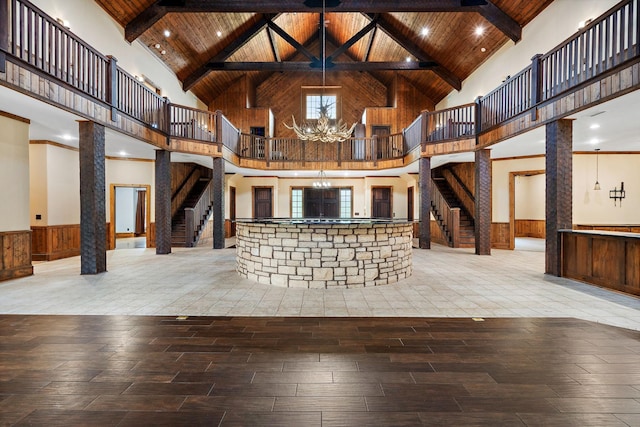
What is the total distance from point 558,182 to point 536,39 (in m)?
4.43

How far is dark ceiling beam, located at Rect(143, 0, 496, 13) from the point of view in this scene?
8180mm

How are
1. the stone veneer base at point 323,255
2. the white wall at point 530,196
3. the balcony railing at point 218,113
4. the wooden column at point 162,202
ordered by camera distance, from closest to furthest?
A: the balcony railing at point 218,113
the stone veneer base at point 323,255
the wooden column at point 162,202
the white wall at point 530,196

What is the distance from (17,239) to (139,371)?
555 centimetres

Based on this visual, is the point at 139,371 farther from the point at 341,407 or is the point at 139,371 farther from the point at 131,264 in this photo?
the point at 131,264

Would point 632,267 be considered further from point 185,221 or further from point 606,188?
point 185,221

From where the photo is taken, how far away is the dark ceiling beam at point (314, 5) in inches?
322

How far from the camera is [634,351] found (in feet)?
8.88

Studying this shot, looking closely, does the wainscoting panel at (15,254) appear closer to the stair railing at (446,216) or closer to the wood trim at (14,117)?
the wood trim at (14,117)

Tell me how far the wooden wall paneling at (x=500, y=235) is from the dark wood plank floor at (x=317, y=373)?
290 inches

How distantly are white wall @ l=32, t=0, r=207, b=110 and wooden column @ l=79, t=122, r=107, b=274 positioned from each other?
2.68 meters

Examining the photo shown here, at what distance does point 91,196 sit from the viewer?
579 cm

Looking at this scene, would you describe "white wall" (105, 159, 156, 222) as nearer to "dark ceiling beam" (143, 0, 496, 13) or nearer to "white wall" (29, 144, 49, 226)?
"white wall" (29, 144, 49, 226)

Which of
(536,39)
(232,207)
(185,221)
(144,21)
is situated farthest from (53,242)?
(536,39)

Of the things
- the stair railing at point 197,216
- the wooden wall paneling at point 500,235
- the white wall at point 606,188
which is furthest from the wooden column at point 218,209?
the white wall at point 606,188
